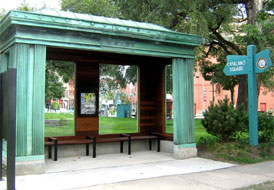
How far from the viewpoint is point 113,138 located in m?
9.92

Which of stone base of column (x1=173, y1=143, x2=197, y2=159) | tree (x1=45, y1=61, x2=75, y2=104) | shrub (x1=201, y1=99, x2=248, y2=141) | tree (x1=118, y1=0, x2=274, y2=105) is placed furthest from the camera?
tree (x1=118, y1=0, x2=274, y2=105)

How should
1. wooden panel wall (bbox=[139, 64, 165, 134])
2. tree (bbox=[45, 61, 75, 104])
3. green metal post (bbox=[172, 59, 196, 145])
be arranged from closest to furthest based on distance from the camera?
green metal post (bbox=[172, 59, 196, 145]) → tree (bbox=[45, 61, 75, 104]) → wooden panel wall (bbox=[139, 64, 165, 134])

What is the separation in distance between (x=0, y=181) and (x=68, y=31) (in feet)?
→ 12.5

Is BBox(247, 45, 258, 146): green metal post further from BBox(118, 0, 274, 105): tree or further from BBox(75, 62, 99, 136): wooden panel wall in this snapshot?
BBox(75, 62, 99, 136): wooden panel wall

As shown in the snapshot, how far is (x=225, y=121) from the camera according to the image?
9.72 m

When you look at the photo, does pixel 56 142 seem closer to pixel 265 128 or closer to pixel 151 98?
pixel 151 98

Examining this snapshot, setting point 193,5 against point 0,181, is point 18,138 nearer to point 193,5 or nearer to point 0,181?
point 0,181

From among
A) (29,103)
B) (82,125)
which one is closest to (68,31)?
(29,103)

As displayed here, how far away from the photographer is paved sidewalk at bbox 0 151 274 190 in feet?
19.9

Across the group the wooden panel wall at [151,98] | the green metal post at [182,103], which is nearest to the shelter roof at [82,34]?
the green metal post at [182,103]

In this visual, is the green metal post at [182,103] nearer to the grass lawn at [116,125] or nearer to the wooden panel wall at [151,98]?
the wooden panel wall at [151,98]

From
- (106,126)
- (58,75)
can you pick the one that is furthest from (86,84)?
(106,126)

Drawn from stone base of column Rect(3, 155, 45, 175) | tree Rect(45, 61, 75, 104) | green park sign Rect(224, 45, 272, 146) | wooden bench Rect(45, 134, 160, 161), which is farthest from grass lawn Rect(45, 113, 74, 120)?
green park sign Rect(224, 45, 272, 146)

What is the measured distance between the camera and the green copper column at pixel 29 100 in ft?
22.4
